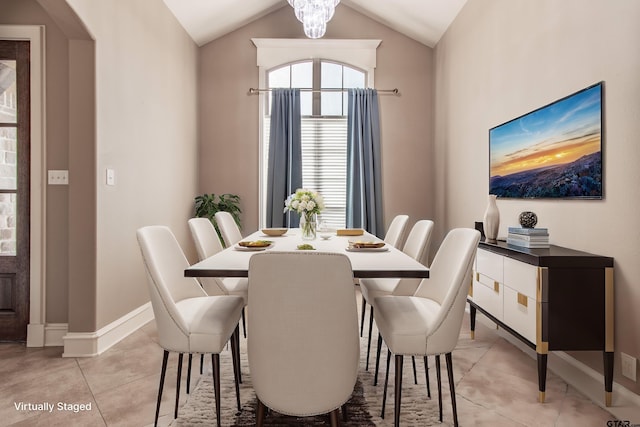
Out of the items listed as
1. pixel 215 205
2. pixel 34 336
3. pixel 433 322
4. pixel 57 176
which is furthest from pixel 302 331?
pixel 215 205

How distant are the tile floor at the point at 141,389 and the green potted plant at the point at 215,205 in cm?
213

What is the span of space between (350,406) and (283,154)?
3608mm

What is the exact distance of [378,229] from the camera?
16.8ft

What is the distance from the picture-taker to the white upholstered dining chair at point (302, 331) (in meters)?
1.34

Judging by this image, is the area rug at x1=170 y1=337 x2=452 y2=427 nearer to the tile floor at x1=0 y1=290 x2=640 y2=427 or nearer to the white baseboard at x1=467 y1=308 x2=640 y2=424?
the tile floor at x1=0 y1=290 x2=640 y2=427

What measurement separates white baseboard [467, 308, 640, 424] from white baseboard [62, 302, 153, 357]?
2971 millimetres

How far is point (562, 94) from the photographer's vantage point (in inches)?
97.7

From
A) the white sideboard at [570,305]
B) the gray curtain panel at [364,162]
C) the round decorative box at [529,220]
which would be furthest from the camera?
the gray curtain panel at [364,162]

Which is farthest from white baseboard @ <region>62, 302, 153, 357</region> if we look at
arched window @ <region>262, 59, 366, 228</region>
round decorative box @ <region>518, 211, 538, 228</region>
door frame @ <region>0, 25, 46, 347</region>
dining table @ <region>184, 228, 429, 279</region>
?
round decorative box @ <region>518, 211, 538, 228</region>

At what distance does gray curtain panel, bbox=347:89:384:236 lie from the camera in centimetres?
511

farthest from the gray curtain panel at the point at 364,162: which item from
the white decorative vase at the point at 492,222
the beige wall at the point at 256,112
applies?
the white decorative vase at the point at 492,222

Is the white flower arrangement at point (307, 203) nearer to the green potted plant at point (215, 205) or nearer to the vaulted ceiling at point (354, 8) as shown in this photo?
the green potted plant at point (215, 205)

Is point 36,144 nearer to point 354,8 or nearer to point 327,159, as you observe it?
point 327,159

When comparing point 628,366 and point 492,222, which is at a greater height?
point 492,222
